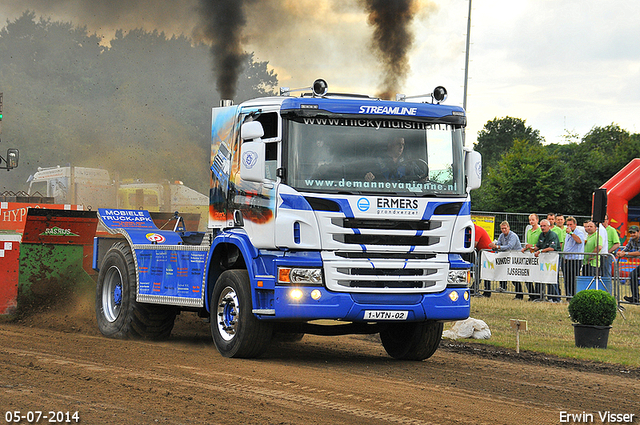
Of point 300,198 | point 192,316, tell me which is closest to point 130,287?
point 192,316

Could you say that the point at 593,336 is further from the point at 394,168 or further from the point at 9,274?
the point at 9,274

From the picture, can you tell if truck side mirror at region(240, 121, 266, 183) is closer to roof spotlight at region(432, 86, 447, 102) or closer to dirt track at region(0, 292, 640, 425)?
dirt track at region(0, 292, 640, 425)

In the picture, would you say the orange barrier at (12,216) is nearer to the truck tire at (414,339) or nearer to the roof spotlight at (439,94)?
the truck tire at (414,339)

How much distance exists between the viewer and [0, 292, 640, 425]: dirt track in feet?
21.1

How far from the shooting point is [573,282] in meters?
17.9

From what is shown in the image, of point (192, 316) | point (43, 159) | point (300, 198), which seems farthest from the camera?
point (43, 159)

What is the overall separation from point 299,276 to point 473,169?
2.49 meters

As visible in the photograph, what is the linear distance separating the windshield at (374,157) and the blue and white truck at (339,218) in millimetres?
12

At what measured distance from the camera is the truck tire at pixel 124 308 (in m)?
11.7

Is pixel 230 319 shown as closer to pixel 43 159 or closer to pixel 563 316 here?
pixel 563 316

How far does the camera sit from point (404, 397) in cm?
740

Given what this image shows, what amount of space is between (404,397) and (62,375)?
3247 millimetres

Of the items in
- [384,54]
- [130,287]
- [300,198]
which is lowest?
[130,287]

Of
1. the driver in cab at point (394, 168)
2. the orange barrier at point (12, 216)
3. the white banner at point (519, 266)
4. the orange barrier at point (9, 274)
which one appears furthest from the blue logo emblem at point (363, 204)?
the orange barrier at point (12, 216)
